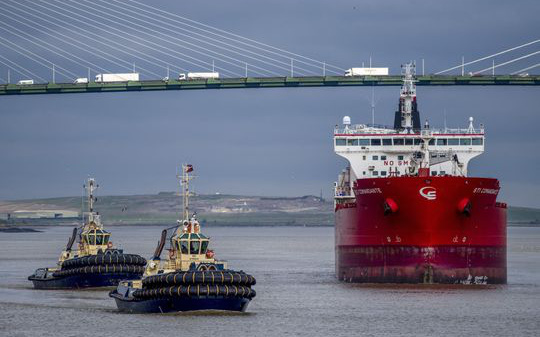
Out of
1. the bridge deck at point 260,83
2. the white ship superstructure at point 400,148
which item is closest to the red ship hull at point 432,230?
the white ship superstructure at point 400,148

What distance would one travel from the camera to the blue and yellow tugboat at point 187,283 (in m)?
42.2

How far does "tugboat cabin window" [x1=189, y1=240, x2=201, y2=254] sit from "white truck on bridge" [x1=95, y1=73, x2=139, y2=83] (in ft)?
248

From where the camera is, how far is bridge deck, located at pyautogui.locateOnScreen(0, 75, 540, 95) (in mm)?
116688

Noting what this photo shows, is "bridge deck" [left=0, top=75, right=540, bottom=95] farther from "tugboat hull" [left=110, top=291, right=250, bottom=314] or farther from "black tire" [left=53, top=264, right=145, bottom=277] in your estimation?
"tugboat hull" [left=110, top=291, right=250, bottom=314]

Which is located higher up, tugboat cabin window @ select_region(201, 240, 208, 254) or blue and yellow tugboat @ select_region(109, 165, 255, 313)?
tugboat cabin window @ select_region(201, 240, 208, 254)

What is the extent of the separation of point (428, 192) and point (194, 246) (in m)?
13.0

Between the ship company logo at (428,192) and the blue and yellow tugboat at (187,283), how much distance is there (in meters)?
12.1

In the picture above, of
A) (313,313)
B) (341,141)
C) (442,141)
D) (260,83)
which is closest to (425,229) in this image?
(313,313)

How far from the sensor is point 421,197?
54.2m

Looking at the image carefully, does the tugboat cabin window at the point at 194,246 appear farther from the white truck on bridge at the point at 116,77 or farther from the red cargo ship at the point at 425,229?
the white truck on bridge at the point at 116,77

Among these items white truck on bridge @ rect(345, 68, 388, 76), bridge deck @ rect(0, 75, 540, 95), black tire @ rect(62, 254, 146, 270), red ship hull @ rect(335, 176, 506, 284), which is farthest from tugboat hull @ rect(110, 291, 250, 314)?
white truck on bridge @ rect(345, 68, 388, 76)

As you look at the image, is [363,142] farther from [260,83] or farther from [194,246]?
[260,83]

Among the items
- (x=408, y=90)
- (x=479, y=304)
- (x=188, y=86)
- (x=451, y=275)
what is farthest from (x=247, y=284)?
(x=188, y=86)

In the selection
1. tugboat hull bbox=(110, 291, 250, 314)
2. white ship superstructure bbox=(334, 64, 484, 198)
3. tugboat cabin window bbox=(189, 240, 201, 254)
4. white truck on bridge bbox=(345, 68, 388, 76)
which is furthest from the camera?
white truck on bridge bbox=(345, 68, 388, 76)
